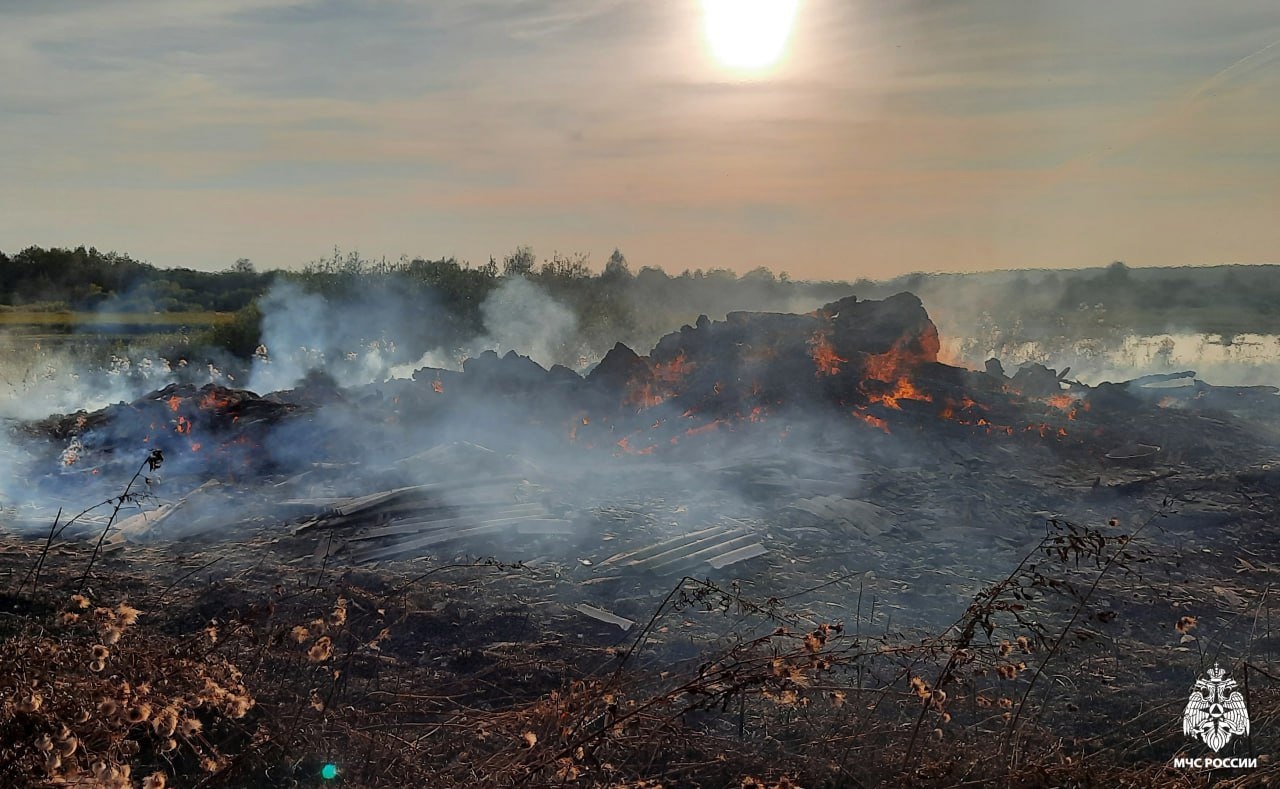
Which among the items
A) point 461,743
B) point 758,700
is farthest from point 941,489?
point 461,743

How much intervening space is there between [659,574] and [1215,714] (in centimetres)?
488

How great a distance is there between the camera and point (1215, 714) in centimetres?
478

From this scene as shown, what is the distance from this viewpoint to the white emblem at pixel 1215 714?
4568 mm

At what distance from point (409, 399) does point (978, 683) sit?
11.4m

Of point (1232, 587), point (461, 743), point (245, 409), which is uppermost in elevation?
point (245, 409)

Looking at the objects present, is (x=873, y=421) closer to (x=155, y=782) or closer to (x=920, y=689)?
(x=920, y=689)

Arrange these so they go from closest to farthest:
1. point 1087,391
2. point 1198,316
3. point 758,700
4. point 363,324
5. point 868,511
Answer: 1. point 758,700
2. point 868,511
3. point 1087,391
4. point 363,324
5. point 1198,316

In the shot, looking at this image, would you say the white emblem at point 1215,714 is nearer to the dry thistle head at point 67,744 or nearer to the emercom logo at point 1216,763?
the emercom logo at point 1216,763

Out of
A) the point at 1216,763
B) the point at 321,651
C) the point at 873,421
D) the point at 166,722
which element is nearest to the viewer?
the point at 166,722

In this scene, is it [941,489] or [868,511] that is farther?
[941,489]

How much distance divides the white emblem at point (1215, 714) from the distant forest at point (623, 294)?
2496 cm

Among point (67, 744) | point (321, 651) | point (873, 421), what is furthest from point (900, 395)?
point (67, 744)

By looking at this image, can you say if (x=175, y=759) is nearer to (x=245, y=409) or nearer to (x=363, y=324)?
(x=245, y=409)

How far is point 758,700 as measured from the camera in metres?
5.79
